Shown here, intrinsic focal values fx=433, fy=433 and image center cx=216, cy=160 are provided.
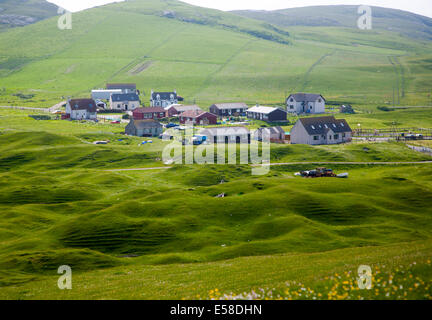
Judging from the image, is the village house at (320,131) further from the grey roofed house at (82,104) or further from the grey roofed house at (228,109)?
the grey roofed house at (82,104)

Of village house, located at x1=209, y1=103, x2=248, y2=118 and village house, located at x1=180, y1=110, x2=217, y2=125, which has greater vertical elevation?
village house, located at x1=209, y1=103, x2=248, y2=118

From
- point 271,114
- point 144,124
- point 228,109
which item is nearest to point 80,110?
point 144,124

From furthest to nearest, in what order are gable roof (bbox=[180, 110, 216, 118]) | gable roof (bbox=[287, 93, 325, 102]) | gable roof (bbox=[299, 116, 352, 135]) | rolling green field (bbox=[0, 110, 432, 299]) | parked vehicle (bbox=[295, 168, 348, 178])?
1. gable roof (bbox=[287, 93, 325, 102])
2. gable roof (bbox=[180, 110, 216, 118])
3. gable roof (bbox=[299, 116, 352, 135])
4. parked vehicle (bbox=[295, 168, 348, 178])
5. rolling green field (bbox=[0, 110, 432, 299])

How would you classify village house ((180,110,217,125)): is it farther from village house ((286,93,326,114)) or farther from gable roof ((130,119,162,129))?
village house ((286,93,326,114))

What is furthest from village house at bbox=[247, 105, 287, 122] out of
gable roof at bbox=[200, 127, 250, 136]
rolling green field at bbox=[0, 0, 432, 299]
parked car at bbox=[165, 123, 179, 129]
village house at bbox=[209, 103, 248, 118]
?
rolling green field at bbox=[0, 0, 432, 299]

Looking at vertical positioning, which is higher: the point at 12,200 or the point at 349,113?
the point at 349,113
